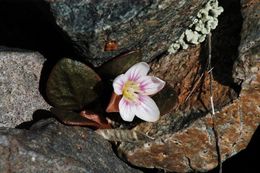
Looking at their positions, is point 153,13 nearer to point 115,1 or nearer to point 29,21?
point 115,1

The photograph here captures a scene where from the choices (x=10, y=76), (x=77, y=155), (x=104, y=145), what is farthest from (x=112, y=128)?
(x=10, y=76)

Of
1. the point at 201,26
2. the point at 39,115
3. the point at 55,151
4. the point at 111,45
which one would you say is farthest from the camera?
the point at 201,26

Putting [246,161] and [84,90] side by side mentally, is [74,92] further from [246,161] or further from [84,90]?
[246,161]

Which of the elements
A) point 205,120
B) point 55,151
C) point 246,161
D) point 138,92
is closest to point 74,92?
point 138,92

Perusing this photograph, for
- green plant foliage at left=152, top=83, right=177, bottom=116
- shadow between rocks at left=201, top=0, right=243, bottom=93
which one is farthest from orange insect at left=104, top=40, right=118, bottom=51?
shadow between rocks at left=201, top=0, right=243, bottom=93

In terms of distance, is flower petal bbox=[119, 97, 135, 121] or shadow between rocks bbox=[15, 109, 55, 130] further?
shadow between rocks bbox=[15, 109, 55, 130]

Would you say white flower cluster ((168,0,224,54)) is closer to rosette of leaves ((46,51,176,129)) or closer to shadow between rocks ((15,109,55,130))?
rosette of leaves ((46,51,176,129))
